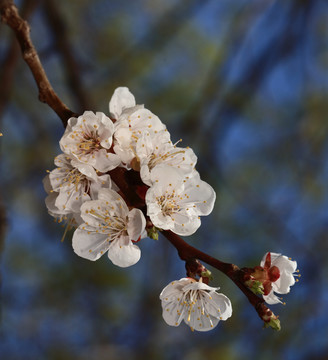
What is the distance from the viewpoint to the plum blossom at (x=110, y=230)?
3.70ft

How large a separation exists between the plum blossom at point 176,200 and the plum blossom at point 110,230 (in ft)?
0.16

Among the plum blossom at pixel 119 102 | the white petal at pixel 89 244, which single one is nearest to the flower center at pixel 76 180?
the white petal at pixel 89 244

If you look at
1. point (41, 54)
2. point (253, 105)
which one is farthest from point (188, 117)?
point (41, 54)

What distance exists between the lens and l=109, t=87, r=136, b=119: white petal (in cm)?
136

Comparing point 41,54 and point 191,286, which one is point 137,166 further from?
point 41,54

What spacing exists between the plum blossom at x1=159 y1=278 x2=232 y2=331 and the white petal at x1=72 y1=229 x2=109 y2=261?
0.65ft

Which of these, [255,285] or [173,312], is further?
[173,312]

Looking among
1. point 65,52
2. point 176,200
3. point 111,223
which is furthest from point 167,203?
point 65,52

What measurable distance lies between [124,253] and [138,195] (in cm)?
15

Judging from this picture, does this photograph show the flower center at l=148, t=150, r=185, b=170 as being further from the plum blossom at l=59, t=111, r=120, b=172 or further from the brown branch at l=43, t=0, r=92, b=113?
the brown branch at l=43, t=0, r=92, b=113

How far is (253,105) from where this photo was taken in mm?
3795

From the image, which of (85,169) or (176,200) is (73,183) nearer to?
(85,169)

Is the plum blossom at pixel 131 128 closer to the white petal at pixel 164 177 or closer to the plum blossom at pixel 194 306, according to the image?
the white petal at pixel 164 177

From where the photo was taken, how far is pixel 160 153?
46.6 inches
